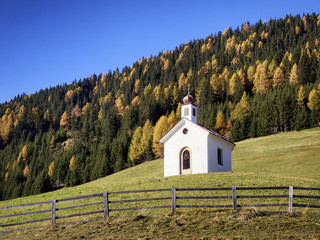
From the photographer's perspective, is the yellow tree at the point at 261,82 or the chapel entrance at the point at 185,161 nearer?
the chapel entrance at the point at 185,161

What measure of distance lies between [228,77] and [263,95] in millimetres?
39617

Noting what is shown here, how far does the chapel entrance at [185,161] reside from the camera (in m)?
39.6

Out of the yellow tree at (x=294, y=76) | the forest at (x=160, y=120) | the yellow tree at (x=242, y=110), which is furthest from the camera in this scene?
the yellow tree at (x=294, y=76)

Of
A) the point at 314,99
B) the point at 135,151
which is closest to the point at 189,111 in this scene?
the point at 135,151

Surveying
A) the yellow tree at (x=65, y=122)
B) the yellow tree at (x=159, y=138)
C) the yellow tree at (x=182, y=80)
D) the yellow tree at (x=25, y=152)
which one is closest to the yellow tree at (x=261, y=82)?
the yellow tree at (x=182, y=80)

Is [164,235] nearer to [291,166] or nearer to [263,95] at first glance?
[291,166]

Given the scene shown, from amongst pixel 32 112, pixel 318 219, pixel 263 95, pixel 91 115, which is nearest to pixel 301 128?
pixel 263 95

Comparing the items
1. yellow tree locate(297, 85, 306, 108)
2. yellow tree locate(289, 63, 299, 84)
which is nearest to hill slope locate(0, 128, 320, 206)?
yellow tree locate(297, 85, 306, 108)

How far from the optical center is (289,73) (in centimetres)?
13100

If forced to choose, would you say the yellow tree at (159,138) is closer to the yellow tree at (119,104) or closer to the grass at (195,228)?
the grass at (195,228)

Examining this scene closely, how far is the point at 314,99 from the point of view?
90750 mm

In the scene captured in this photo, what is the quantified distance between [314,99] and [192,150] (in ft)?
218

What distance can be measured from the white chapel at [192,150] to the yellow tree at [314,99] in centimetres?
5850

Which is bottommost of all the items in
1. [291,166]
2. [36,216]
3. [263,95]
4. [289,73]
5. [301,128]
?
[36,216]
